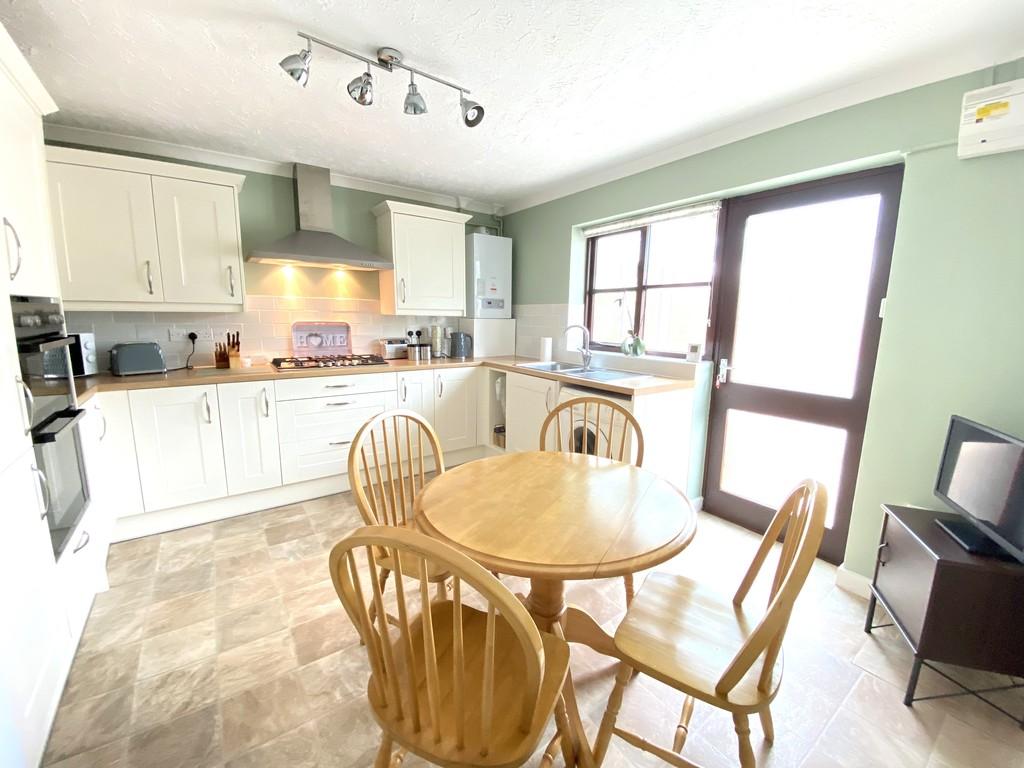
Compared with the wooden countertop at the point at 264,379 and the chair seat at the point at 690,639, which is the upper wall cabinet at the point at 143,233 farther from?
the chair seat at the point at 690,639

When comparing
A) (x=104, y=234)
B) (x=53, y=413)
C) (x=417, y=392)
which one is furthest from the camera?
(x=417, y=392)

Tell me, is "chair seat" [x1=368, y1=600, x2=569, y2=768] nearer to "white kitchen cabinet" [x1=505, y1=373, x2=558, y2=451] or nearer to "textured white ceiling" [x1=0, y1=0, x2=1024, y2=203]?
"white kitchen cabinet" [x1=505, y1=373, x2=558, y2=451]

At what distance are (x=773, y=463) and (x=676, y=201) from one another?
170 centimetres

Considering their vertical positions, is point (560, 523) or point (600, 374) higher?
point (600, 374)

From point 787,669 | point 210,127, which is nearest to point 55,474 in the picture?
point 210,127

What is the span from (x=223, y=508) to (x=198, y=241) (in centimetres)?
168

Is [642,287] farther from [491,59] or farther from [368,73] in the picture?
[368,73]

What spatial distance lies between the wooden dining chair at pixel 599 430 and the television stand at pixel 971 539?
108 cm

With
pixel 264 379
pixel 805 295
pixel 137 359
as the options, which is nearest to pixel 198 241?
pixel 137 359

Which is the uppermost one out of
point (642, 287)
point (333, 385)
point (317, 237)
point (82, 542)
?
point (317, 237)

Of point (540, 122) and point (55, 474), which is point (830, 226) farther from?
point (55, 474)

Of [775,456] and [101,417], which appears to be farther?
[775,456]

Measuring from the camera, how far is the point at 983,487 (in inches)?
56.2

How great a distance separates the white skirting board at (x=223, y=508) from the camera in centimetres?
243
